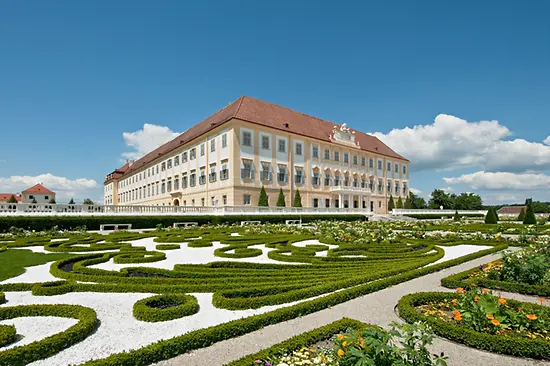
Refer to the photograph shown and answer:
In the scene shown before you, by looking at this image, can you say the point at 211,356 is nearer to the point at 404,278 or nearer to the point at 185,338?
the point at 185,338

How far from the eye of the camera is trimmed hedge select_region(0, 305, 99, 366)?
3150 millimetres

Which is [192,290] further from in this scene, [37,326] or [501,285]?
[501,285]

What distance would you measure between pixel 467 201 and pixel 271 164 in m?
57.5

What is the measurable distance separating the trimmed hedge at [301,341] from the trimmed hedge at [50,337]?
6.37ft

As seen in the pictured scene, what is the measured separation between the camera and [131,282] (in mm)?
6109

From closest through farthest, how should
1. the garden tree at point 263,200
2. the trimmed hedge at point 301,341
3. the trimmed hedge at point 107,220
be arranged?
the trimmed hedge at point 301,341, the trimmed hedge at point 107,220, the garden tree at point 263,200

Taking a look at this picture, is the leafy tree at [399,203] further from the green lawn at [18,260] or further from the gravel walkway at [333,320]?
the green lawn at [18,260]

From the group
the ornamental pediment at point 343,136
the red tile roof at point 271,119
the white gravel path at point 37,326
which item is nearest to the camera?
the white gravel path at point 37,326

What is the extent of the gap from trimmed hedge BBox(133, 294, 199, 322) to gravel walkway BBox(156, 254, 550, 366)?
1.07 m

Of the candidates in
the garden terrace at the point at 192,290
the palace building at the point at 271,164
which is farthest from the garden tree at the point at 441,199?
the garden terrace at the point at 192,290

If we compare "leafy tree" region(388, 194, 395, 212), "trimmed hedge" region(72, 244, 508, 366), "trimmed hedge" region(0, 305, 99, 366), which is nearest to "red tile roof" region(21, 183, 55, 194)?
"leafy tree" region(388, 194, 395, 212)

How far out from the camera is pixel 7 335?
359cm

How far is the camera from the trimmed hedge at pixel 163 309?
4.35 meters

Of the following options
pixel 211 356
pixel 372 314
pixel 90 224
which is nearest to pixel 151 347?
pixel 211 356
